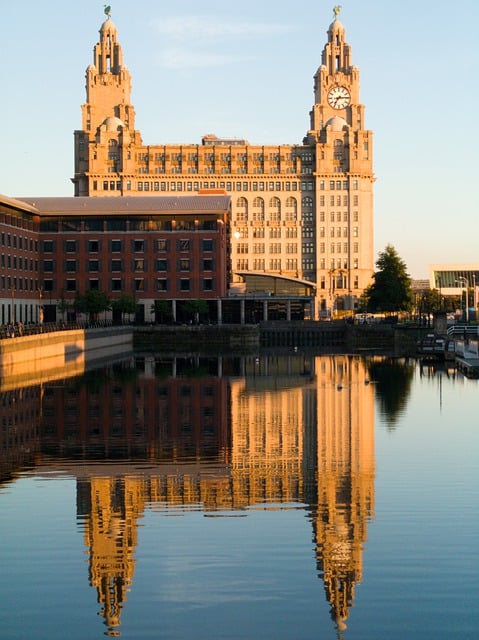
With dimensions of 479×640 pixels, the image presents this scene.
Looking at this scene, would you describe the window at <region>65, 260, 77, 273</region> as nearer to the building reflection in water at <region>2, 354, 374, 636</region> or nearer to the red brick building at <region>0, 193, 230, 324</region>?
the red brick building at <region>0, 193, 230, 324</region>

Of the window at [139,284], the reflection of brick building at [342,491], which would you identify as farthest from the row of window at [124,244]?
the reflection of brick building at [342,491]

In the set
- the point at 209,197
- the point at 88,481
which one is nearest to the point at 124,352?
the point at 209,197

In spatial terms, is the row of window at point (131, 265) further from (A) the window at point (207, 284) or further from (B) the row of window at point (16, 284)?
(B) the row of window at point (16, 284)

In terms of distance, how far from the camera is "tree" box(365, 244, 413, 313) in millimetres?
166000

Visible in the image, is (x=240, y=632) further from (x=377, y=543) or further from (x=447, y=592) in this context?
(x=377, y=543)

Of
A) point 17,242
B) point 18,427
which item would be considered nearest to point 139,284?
point 17,242

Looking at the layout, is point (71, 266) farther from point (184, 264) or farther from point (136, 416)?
point (136, 416)

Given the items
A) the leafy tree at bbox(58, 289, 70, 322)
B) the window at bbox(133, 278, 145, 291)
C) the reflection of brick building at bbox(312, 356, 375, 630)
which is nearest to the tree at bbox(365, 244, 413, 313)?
the window at bbox(133, 278, 145, 291)

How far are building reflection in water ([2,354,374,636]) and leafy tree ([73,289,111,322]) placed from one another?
63139 millimetres

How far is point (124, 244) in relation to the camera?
5896 inches

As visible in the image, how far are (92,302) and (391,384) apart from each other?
7145 cm

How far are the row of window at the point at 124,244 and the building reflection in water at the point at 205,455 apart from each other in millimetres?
73934

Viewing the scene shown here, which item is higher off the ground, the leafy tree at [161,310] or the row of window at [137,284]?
the row of window at [137,284]

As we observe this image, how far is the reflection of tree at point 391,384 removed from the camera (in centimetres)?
5712
